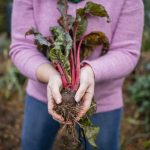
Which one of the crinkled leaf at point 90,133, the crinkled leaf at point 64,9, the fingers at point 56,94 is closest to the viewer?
the fingers at point 56,94

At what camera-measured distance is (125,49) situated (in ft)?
5.66

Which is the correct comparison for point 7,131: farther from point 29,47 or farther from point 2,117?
point 29,47

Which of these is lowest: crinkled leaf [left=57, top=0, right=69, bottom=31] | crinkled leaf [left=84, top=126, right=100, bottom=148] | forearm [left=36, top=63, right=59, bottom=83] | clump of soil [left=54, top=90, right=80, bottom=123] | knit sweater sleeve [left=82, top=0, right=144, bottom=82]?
crinkled leaf [left=84, top=126, right=100, bottom=148]

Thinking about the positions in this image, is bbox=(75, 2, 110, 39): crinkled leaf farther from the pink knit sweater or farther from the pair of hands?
the pair of hands

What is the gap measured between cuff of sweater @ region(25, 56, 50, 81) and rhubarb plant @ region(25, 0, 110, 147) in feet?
0.14

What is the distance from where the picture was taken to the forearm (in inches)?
63.6

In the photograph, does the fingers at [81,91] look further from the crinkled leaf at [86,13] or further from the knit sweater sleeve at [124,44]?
the crinkled leaf at [86,13]

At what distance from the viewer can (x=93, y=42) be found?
67.9 inches

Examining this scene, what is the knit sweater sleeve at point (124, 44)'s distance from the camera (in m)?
1.65

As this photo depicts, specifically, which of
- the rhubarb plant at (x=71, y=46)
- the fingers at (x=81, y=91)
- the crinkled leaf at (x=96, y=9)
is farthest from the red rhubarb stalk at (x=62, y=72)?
the crinkled leaf at (x=96, y=9)

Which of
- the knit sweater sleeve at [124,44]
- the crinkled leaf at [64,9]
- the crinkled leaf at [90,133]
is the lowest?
the crinkled leaf at [90,133]

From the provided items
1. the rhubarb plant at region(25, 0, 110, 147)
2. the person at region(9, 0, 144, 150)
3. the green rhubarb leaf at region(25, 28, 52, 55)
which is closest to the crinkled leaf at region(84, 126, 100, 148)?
the rhubarb plant at region(25, 0, 110, 147)

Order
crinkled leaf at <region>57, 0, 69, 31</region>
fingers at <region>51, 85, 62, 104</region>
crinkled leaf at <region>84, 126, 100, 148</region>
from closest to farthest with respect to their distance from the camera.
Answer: fingers at <region>51, 85, 62, 104</region> < crinkled leaf at <region>84, 126, 100, 148</region> < crinkled leaf at <region>57, 0, 69, 31</region>

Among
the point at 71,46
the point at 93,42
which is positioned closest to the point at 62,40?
the point at 71,46
